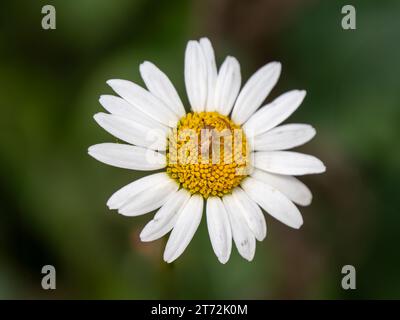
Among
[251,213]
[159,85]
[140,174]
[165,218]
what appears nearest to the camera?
[165,218]

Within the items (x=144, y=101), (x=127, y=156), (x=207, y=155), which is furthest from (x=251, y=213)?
(x=144, y=101)

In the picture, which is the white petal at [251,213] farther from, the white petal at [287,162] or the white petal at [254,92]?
the white petal at [254,92]

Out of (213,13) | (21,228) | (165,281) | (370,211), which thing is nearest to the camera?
(165,281)

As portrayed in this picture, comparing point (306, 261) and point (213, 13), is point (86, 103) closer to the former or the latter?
point (213, 13)

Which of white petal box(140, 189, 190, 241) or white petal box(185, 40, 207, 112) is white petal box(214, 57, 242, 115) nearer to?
white petal box(185, 40, 207, 112)

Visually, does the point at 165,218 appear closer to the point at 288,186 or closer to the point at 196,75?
the point at 288,186

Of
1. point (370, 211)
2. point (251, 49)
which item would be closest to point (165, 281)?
point (370, 211)
